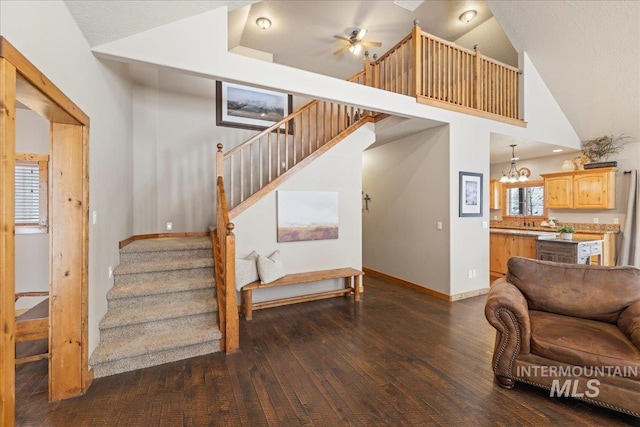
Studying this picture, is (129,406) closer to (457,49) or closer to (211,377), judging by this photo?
(211,377)

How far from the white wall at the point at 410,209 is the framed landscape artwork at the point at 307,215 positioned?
4.62ft

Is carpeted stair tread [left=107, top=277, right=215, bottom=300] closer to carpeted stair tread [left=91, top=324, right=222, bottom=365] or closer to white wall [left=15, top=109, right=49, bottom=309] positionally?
carpeted stair tread [left=91, top=324, right=222, bottom=365]

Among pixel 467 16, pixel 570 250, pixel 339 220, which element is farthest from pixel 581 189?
pixel 339 220

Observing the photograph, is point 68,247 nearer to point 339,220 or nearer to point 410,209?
point 339,220

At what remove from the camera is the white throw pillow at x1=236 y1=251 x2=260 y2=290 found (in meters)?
3.49

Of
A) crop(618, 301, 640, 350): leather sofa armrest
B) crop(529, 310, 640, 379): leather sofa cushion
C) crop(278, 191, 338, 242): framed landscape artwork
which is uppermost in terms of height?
crop(278, 191, 338, 242): framed landscape artwork

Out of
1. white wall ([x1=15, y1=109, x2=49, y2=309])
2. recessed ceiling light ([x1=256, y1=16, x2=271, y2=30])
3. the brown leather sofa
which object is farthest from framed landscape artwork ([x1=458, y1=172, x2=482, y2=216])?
white wall ([x1=15, y1=109, x2=49, y2=309])

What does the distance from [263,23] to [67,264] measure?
4.79 meters

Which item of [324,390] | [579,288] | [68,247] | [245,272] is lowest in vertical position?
[324,390]

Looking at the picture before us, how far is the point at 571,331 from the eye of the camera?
80.3 inches

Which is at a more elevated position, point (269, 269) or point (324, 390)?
point (269, 269)

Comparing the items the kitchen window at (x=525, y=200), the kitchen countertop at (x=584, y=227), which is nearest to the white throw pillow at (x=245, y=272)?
the kitchen countertop at (x=584, y=227)

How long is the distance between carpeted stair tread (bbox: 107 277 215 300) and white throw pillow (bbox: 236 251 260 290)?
367mm

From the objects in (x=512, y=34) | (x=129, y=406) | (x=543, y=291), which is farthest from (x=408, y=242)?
(x=129, y=406)
